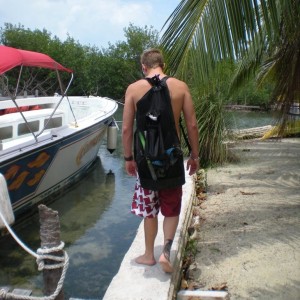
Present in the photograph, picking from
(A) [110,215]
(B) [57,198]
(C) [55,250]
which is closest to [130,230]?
(A) [110,215]

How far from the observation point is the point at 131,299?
3.27m

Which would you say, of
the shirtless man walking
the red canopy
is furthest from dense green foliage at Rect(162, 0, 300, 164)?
the red canopy

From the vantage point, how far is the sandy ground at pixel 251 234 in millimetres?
3871

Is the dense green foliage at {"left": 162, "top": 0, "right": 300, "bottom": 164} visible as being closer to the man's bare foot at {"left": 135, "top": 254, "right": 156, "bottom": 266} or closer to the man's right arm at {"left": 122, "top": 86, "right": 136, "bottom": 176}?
the man's right arm at {"left": 122, "top": 86, "right": 136, "bottom": 176}

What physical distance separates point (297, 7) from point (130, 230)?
3935mm

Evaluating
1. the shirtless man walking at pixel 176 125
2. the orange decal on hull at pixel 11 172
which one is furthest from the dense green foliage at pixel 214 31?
the orange decal on hull at pixel 11 172

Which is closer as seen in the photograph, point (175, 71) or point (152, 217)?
point (152, 217)

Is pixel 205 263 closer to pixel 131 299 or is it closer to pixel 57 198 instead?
pixel 131 299

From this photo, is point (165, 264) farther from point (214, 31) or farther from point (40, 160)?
point (40, 160)

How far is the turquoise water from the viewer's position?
5.05 metres

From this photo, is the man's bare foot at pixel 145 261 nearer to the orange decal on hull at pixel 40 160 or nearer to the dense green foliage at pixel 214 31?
the dense green foliage at pixel 214 31

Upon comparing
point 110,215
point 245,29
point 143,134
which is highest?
point 245,29

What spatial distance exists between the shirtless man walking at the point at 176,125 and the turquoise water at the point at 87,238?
1.59 m

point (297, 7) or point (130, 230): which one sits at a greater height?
point (297, 7)
